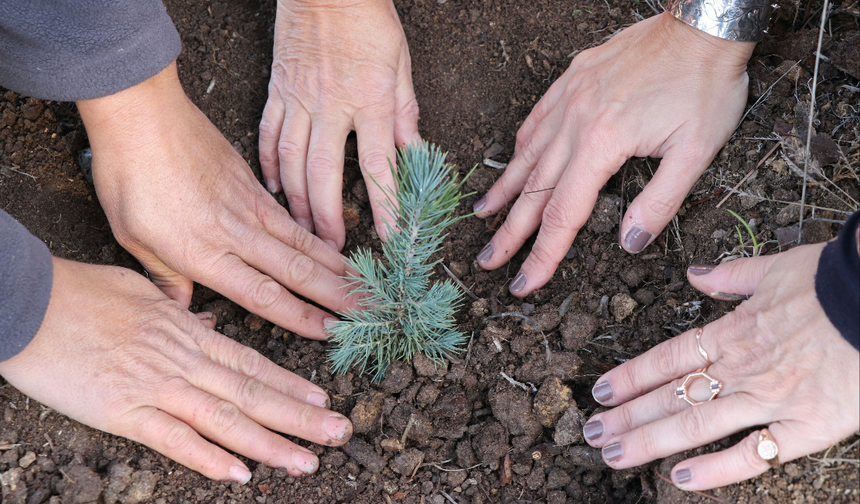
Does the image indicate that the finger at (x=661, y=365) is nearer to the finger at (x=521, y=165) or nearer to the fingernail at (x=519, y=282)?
the fingernail at (x=519, y=282)

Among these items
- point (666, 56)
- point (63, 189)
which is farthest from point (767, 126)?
point (63, 189)

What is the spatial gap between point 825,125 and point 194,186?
2.33 meters

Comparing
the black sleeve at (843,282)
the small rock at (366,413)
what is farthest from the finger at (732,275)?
the small rock at (366,413)

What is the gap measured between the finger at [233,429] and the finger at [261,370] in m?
0.08

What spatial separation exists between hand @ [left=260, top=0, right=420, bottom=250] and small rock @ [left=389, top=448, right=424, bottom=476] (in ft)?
2.84

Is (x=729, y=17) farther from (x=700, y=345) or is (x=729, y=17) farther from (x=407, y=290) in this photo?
(x=407, y=290)

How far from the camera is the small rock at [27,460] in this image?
1837 mm

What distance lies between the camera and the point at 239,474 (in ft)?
6.26

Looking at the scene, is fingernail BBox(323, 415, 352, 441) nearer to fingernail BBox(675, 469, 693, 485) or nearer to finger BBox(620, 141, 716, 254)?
fingernail BBox(675, 469, 693, 485)

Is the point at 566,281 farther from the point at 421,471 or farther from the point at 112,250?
the point at 112,250

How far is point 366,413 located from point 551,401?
63 centimetres

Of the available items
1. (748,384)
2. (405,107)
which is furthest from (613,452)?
(405,107)

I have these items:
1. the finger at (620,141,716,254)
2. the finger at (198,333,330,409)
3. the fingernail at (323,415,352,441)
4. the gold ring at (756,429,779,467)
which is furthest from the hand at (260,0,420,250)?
the gold ring at (756,429,779,467)

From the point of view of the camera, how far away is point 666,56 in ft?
6.89
